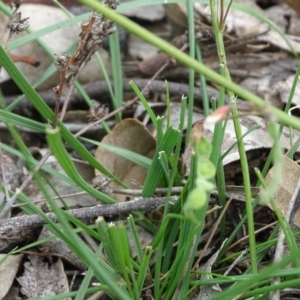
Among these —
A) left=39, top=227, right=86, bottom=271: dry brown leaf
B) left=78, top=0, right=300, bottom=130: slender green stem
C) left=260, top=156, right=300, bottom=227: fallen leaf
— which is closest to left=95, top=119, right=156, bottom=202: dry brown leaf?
left=39, top=227, right=86, bottom=271: dry brown leaf

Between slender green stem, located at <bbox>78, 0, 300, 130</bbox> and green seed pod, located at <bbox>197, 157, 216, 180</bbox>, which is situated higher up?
slender green stem, located at <bbox>78, 0, 300, 130</bbox>

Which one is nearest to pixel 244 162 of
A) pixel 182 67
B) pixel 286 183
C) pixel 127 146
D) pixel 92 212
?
pixel 286 183

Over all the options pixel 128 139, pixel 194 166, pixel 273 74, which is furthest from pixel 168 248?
pixel 273 74

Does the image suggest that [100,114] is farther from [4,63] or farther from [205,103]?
[4,63]

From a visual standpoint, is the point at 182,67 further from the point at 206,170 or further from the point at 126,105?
the point at 206,170

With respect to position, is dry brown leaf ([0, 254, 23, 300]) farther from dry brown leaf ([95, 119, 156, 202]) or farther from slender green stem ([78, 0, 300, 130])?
slender green stem ([78, 0, 300, 130])

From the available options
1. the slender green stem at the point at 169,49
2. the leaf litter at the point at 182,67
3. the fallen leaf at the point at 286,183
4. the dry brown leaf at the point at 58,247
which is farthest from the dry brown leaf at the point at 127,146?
the slender green stem at the point at 169,49
